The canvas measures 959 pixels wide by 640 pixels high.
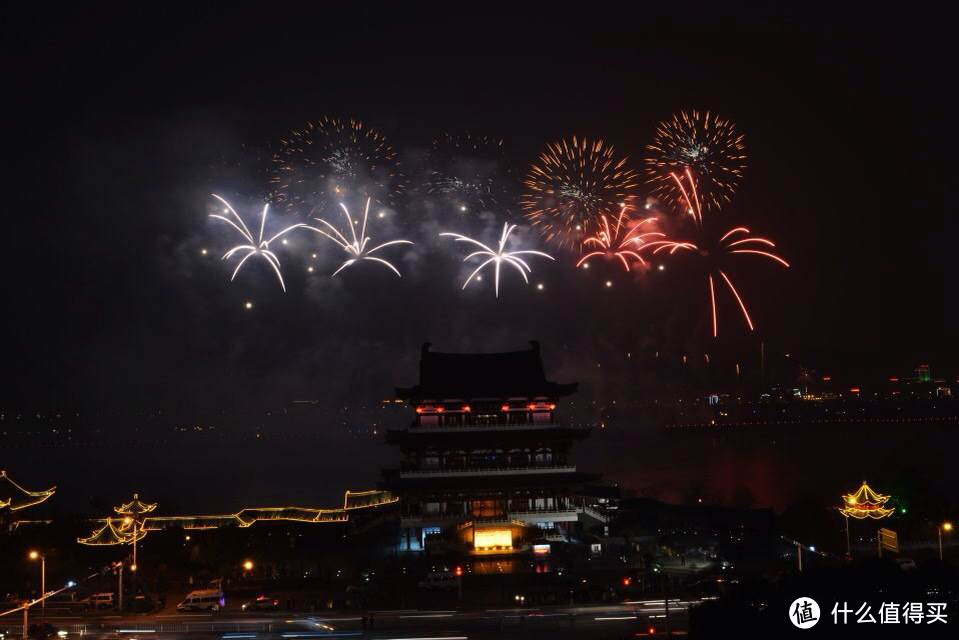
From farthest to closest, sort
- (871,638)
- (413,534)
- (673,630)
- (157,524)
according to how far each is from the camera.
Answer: (157,524) → (413,534) → (673,630) → (871,638)

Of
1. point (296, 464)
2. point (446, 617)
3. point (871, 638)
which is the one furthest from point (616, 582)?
point (296, 464)

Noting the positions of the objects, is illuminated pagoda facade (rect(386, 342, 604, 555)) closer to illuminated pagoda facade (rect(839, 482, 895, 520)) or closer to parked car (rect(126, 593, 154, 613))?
illuminated pagoda facade (rect(839, 482, 895, 520))

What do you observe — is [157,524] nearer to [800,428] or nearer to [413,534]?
[413,534]

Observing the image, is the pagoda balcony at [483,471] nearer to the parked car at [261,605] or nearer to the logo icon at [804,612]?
the parked car at [261,605]

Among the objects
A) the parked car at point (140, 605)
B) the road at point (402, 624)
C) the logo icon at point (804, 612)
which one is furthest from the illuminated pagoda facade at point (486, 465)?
the logo icon at point (804, 612)

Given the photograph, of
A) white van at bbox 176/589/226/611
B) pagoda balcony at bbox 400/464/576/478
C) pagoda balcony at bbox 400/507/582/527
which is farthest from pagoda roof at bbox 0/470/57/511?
pagoda balcony at bbox 400/507/582/527
